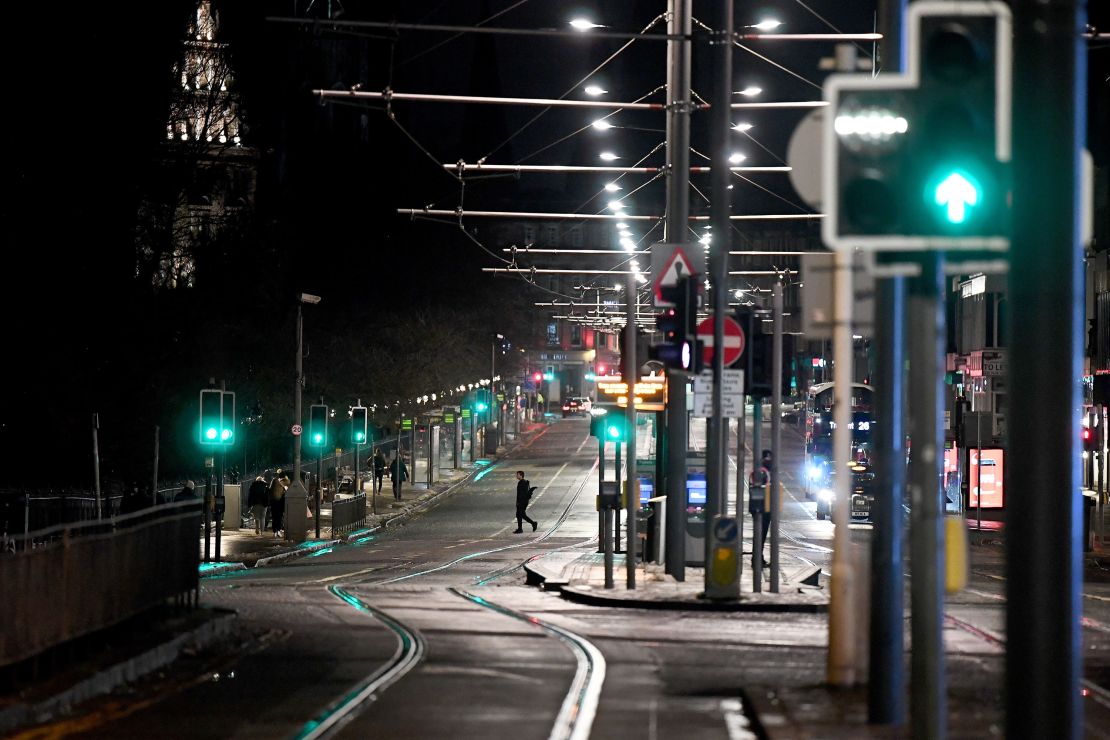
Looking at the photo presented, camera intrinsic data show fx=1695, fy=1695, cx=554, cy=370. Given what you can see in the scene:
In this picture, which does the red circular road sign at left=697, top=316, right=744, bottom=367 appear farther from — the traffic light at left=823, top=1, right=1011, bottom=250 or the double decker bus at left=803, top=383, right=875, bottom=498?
the double decker bus at left=803, top=383, right=875, bottom=498

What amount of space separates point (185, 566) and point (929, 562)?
12.8 metres

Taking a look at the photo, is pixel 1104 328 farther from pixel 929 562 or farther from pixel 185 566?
pixel 929 562

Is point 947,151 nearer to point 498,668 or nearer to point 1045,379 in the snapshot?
point 1045,379

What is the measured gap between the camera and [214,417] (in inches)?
1383

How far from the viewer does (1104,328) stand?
182 feet

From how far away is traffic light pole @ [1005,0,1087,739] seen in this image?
695 centimetres

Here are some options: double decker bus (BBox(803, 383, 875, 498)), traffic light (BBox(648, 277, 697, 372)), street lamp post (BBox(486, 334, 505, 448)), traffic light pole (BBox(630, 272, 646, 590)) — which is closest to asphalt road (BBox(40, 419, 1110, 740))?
traffic light pole (BBox(630, 272, 646, 590))

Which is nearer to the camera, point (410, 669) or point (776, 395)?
point (410, 669)

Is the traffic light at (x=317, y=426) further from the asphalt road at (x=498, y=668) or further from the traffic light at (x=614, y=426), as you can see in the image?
the traffic light at (x=614, y=426)

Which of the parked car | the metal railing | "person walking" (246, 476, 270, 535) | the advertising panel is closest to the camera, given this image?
the metal railing

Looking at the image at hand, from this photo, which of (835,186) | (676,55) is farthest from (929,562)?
(676,55)

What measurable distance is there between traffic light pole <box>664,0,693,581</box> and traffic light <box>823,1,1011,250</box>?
16.2m

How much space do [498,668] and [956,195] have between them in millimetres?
9070

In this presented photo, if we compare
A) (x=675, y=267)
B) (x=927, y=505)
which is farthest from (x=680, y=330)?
(x=927, y=505)
